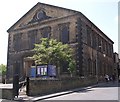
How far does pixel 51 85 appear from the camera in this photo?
2125 cm

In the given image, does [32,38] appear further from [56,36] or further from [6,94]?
[6,94]

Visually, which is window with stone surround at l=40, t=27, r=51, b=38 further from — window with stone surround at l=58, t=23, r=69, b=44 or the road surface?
the road surface

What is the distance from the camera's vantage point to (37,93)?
1905 centimetres

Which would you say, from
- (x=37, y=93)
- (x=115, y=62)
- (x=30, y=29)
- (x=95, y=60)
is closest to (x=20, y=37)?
(x=30, y=29)

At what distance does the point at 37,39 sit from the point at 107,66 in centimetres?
1973

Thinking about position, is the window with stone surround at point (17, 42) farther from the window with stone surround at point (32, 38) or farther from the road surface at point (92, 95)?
the road surface at point (92, 95)

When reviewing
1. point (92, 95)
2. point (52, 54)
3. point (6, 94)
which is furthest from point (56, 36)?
point (6, 94)

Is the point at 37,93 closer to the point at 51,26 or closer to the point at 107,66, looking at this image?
the point at 51,26

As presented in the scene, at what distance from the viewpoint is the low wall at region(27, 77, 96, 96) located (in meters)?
18.8

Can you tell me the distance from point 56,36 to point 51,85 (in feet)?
51.2

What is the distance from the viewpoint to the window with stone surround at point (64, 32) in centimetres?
3472

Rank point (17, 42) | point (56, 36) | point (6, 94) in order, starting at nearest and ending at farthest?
point (6, 94), point (56, 36), point (17, 42)

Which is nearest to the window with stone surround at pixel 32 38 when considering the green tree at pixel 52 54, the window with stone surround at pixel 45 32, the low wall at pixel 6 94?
the window with stone surround at pixel 45 32

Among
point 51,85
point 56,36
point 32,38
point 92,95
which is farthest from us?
point 32,38
